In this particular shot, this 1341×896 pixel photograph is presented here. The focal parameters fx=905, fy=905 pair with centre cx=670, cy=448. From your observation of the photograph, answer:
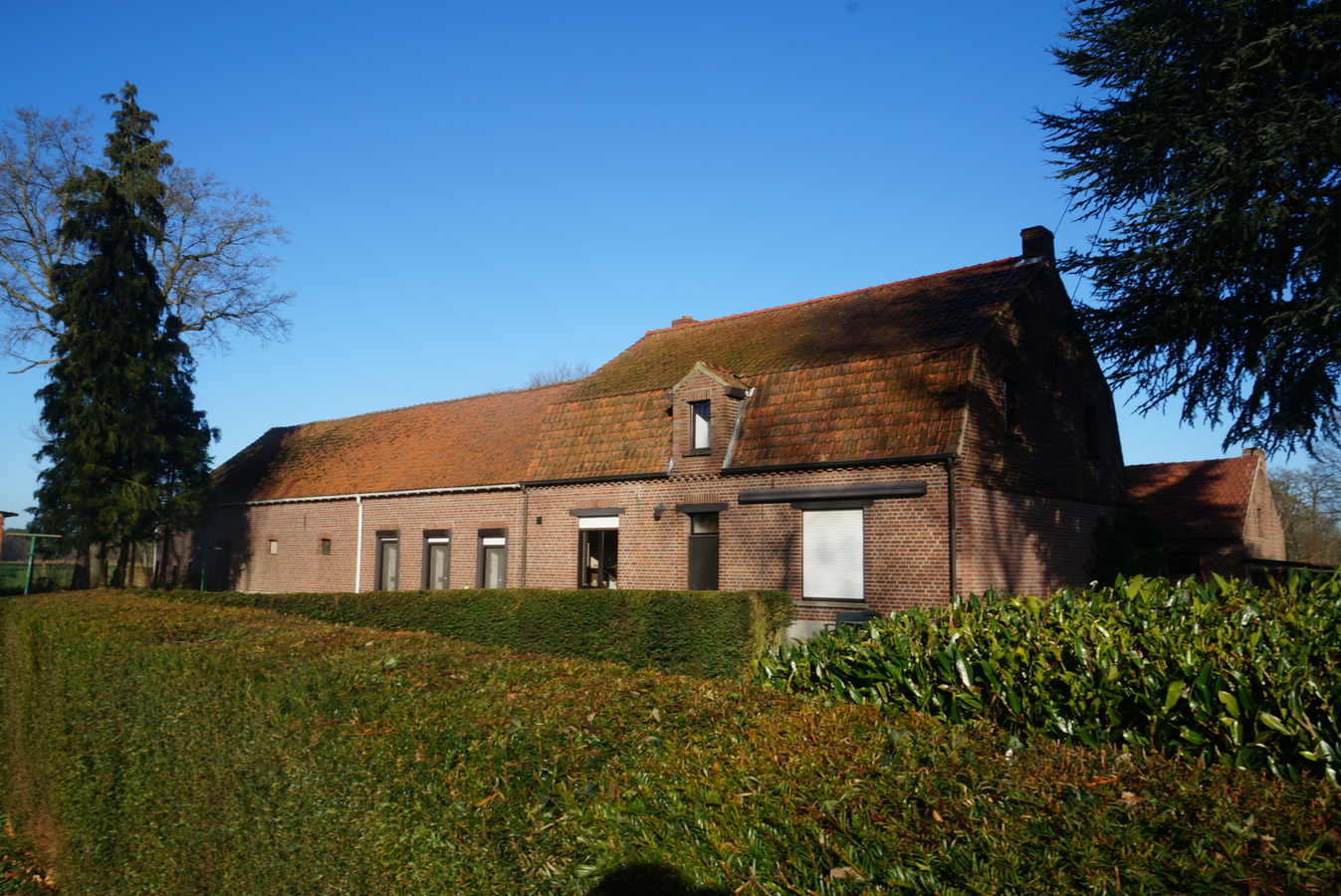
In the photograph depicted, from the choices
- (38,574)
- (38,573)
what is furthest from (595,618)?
(38,573)

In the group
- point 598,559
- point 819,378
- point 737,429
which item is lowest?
point 598,559

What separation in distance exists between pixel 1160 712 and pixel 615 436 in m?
18.9

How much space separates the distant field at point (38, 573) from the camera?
27955mm

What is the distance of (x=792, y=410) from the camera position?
19422 millimetres

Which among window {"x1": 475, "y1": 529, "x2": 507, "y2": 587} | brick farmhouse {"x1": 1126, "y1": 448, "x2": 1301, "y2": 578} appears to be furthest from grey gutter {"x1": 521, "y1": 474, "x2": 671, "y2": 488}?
brick farmhouse {"x1": 1126, "y1": 448, "x2": 1301, "y2": 578}

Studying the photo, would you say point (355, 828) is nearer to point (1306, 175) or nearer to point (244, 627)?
point (244, 627)

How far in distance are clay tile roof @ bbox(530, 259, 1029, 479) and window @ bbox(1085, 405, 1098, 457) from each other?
3765 millimetres

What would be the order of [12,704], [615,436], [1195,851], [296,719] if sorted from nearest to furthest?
[1195,851] → [296,719] → [12,704] → [615,436]

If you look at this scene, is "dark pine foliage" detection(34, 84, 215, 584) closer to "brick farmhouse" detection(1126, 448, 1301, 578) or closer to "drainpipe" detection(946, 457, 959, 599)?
"drainpipe" detection(946, 457, 959, 599)

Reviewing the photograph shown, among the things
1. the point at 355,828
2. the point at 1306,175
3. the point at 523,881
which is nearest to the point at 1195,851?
the point at 523,881

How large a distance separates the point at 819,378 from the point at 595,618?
759 cm

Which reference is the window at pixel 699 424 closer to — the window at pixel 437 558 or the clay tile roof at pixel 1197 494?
the window at pixel 437 558

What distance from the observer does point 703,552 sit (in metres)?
20.3

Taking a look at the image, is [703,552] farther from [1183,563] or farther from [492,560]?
[1183,563]
